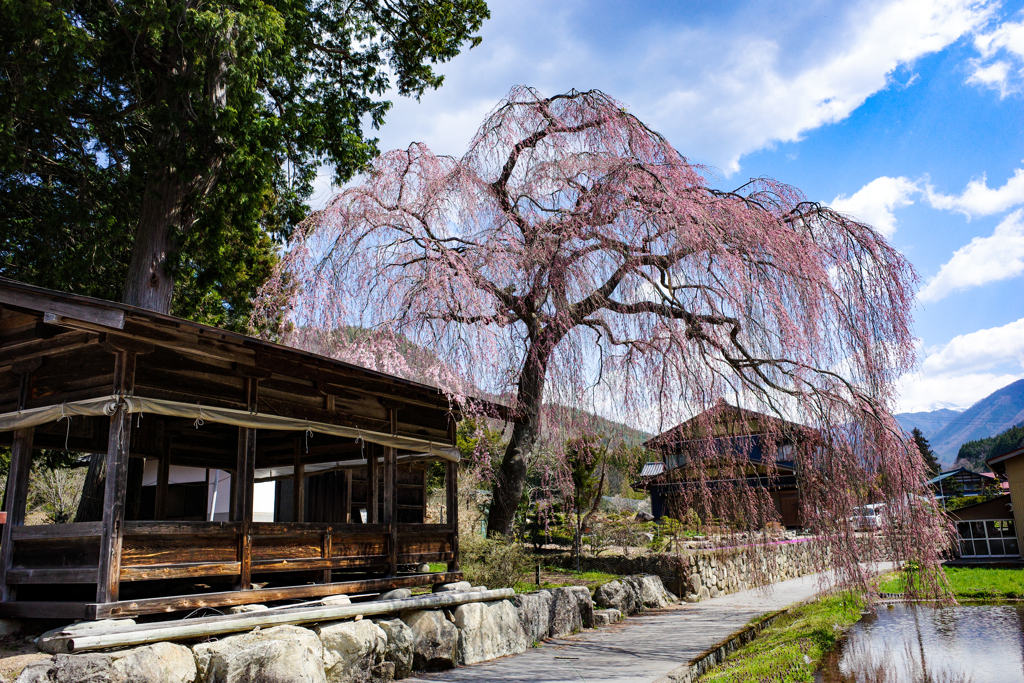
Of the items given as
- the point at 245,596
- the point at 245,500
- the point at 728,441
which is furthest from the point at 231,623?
the point at 728,441

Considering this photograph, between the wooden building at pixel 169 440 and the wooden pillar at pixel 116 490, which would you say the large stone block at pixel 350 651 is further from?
the wooden pillar at pixel 116 490

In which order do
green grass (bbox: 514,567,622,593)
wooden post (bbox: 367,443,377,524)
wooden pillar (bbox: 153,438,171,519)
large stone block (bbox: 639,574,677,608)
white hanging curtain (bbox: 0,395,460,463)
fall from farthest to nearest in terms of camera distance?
large stone block (bbox: 639,574,677,608), green grass (bbox: 514,567,622,593), wooden pillar (bbox: 153,438,171,519), wooden post (bbox: 367,443,377,524), white hanging curtain (bbox: 0,395,460,463)

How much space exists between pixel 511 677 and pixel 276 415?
3953 mm

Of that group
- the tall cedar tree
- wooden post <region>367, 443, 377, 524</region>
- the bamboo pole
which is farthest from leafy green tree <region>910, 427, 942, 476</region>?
wooden post <region>367, 443, 377, 524</region>

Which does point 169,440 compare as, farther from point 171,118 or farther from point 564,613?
point 564,613

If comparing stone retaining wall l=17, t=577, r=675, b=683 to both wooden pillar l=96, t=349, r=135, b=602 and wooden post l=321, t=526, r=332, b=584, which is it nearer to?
wooden pillar l=96, t=349, r=135, b=602

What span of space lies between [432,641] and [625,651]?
107 inches

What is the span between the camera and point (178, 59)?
12.3 meters

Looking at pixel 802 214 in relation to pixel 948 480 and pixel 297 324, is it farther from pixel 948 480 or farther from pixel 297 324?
pixel 948 480

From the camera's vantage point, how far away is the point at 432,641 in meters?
8.27

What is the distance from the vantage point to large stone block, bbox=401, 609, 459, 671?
8.13 meters

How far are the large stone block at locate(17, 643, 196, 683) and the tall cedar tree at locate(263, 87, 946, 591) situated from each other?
14.5ft

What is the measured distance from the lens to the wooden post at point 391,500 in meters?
9.09

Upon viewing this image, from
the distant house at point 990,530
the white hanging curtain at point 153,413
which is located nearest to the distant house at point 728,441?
the white hanging curtain at point 153,413
